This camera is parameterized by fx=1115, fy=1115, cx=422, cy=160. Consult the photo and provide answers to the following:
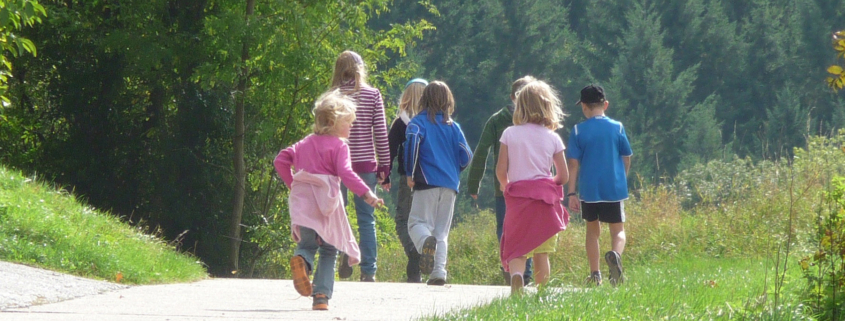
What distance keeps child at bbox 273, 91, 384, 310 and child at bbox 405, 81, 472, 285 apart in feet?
7.22

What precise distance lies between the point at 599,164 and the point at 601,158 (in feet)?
0.16

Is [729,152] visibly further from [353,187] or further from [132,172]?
[353,187]

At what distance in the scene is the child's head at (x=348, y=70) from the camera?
8.77 metres

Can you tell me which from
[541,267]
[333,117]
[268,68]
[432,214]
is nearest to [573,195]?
[541,267]

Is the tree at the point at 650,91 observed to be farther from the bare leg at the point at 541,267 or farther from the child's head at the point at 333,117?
the child's head at the point at 333,117

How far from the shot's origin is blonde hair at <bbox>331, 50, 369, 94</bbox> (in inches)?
345

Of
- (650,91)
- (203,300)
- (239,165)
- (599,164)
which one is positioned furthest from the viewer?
(650,91)

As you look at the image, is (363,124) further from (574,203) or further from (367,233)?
(574,203)

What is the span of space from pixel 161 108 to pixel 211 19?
2618 millimetres

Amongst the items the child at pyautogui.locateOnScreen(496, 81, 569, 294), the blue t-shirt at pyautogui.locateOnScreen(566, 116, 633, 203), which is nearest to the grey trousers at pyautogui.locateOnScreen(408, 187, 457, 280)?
the blue t-shirt at pyautogui.locateOnScreen(566, 116, 633, 203)

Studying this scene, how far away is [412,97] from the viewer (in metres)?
9.55

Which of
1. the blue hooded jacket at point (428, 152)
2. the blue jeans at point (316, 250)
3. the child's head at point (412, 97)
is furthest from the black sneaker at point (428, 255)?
the blue jeans at point (316, 250)

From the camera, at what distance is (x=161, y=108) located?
16.6 metres

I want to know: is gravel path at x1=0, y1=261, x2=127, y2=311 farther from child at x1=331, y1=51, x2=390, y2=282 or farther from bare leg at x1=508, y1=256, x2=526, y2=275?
bare leg at x1=508, y1=256, x2=526, y2=275
